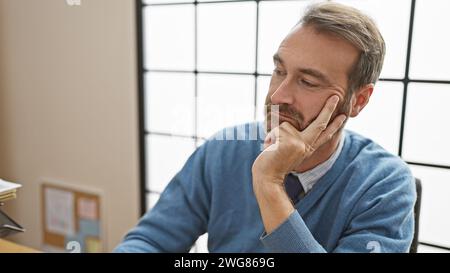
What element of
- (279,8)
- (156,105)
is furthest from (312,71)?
(156,105)

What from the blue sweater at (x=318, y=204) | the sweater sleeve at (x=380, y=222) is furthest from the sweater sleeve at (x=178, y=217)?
the sweater sleeve at (x=380, y=222)

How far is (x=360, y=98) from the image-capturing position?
1.68 feet

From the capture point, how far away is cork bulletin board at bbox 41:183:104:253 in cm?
64

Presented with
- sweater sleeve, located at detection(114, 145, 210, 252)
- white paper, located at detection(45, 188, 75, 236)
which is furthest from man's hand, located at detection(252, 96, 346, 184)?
white paper, located at detection(45, 188, 75, 236)

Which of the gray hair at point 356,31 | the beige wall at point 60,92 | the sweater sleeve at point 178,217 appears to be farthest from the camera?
the sweater sleeve at point 178,217

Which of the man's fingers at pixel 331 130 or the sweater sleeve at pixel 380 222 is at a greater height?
the man's fingers at pixel 331 130

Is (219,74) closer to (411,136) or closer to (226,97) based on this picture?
(226,97)

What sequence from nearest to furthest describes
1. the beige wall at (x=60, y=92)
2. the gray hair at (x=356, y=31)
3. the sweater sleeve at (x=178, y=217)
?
1. the gray hair at (x=356, y=31)
2. the beige wall at (x=60, y=92)
3. the sweater sleeve at (x=178, y=217)

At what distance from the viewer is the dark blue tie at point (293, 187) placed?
566mm

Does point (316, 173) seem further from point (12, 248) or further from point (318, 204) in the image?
point (12, 248)

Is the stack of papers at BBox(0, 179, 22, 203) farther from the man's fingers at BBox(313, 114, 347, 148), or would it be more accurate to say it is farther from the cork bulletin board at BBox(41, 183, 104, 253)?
the man's fingers at BBox(313, 114, 347, 148)

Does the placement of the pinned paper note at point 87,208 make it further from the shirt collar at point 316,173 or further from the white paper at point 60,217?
the shirt collar at point 316,173

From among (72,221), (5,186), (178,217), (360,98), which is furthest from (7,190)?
(360,98)

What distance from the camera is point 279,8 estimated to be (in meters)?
0.54
